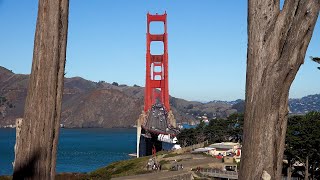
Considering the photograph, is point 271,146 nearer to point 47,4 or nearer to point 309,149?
point 47,4

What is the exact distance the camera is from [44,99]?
2830 millimetres

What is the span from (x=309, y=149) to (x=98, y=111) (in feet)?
478

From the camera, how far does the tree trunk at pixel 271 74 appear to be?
8.36ft

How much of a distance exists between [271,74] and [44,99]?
1.33 m

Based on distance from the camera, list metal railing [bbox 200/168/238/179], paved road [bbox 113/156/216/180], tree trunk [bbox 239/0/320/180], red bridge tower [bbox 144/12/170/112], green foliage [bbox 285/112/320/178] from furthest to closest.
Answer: red bridge tower [bbox 144/12/170/112] → green foliage [bbox 285/112/320/178] → metal railing [bbox 200/168/238/179] → paved road [bbox 113/156/216/180] → tree trunk [bbox 239/0/320/180]

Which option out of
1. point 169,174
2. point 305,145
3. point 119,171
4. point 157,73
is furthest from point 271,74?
point 157,73

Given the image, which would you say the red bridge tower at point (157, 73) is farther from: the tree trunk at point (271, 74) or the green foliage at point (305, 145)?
the tree trunk at point (271, 74)

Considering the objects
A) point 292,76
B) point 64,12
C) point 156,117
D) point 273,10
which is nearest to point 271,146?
point 292,76

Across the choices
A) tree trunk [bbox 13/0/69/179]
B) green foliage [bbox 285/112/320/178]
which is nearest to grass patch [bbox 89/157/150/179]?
green foliage [bbox 285/112/320/178]

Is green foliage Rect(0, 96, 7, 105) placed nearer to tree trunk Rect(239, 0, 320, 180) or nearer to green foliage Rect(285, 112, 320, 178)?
green foliage Rect(285, 112, 320, 178)

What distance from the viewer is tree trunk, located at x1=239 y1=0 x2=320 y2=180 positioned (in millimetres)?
2549

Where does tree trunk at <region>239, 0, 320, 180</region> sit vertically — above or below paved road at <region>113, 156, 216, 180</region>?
above

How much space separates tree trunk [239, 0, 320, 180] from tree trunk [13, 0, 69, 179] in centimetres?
115

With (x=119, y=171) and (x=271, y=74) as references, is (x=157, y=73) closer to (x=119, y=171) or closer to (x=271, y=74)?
(x=119, y=171)
